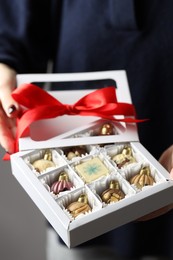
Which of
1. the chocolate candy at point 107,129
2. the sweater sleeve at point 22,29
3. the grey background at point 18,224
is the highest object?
the sweater sleeve at point 22,29

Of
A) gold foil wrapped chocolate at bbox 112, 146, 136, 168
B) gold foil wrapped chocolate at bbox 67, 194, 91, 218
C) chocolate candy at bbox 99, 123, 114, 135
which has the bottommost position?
gold foil wrapped chocolate at bbox 67, 194, 91, 218

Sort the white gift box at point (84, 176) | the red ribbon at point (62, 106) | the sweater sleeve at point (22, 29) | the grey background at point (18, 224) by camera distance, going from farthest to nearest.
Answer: the grey background at point (18, 224), the sweater sleeve at point (22, 29), the red ribbon at point (62, 106), the white gift box at point (84, 176)

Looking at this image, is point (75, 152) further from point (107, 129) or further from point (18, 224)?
point (18, 224)

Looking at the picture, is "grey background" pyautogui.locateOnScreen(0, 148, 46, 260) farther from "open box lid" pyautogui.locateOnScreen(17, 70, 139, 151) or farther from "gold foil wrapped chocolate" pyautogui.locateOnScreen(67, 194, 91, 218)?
"gold foil wrapped chocolate" pyautogui.locateOnScreen(67, 194, 91, 218)

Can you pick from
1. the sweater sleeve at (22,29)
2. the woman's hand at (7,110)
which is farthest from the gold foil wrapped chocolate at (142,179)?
the sweater sleeve at (22,29)

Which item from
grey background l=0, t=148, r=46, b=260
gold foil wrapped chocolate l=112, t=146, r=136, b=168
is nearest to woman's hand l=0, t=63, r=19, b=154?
gold foil wrapped chocolate l=112, t=146, r=136, b=168

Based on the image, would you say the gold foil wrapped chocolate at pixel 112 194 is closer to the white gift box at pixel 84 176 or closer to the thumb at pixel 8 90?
the white gift box at pixel 84 176
